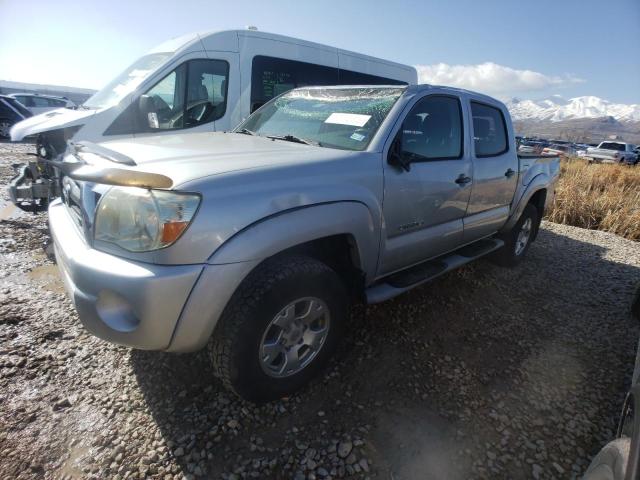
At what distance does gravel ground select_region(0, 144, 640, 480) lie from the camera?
1.78 m

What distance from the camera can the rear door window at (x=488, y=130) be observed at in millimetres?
3359

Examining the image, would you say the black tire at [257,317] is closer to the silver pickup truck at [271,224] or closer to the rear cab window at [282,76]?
the silver pickup truck at [271,224]

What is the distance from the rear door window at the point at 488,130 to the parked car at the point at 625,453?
241 cm

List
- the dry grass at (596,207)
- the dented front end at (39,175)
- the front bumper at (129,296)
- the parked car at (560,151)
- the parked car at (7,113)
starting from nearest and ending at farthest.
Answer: the front bumper at (129,296)
the dented front end at (39,175)
the dry grass at (596,207)
the parked car at (560,151)
the parked car at (7,113)

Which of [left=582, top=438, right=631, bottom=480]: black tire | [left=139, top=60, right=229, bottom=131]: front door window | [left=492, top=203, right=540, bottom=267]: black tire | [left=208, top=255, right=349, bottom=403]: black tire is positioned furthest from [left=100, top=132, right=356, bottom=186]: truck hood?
[left=492, top=203, right=540, bottom=267]: black tire

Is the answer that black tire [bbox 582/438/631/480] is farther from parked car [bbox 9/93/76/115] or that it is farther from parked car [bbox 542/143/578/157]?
parked car [bbox 9/93/76/115]

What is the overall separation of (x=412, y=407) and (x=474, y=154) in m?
2.13

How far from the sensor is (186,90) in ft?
16.3

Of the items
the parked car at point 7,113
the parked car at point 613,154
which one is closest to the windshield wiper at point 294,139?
the parked car at point 7,113

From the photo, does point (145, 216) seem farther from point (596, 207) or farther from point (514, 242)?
point (596, 207)

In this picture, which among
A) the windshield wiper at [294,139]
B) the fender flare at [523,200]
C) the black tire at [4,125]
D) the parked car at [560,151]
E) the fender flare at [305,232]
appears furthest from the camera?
the black tire at [4,125]

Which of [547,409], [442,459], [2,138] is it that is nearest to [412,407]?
[442,459]

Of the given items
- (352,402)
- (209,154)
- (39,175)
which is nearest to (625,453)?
(352,402)

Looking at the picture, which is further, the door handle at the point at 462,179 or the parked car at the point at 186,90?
the parked car at the point at 186,90
